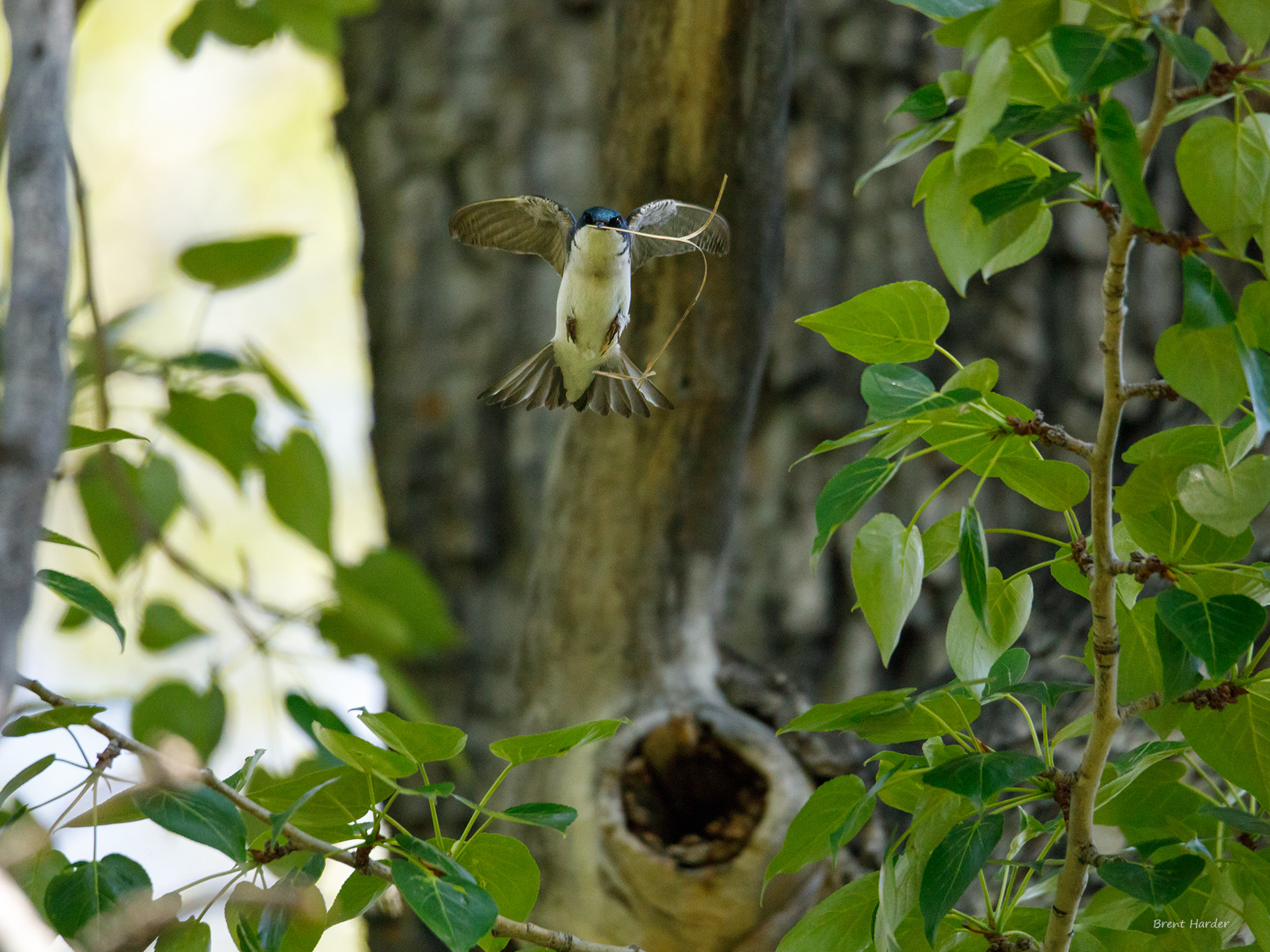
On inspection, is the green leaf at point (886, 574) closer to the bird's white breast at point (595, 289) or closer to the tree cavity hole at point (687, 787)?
the bird's white breast at point (595, 289)

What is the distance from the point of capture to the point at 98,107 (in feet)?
16.6

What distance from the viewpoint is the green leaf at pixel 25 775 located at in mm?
806

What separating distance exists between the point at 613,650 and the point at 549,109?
55.6 inches

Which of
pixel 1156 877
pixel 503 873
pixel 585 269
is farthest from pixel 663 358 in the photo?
pixel 1156 877

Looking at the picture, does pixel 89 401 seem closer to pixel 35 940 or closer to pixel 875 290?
pixel 875 290

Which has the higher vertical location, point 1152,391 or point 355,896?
point 1152,391

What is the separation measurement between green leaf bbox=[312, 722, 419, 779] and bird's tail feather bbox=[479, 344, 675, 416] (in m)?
0.39

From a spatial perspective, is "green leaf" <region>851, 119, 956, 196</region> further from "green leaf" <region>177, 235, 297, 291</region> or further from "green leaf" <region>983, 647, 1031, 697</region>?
"green leaf" <region>177, 235, 297, 291</region>

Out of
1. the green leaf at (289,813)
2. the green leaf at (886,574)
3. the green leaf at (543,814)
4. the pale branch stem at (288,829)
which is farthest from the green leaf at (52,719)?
the green leaf at (886,574)

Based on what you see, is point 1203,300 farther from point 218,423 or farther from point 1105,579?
point 218,423

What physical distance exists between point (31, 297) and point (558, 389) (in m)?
0.56

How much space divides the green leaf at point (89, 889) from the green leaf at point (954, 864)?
571 mm

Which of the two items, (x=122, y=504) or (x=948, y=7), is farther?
(x=122, y=504)

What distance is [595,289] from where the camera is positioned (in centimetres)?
94
